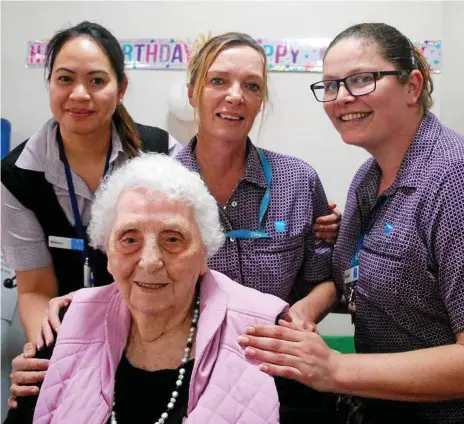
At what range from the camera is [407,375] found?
1.33 m

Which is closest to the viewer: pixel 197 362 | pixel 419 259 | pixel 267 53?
pixel 197 362

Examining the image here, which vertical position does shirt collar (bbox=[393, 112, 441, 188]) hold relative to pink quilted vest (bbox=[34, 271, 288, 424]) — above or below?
above

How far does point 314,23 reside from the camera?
328 cm

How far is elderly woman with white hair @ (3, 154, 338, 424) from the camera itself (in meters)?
1.28

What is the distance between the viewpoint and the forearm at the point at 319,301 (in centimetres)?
180

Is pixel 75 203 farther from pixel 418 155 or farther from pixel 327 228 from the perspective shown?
pixel 418 155

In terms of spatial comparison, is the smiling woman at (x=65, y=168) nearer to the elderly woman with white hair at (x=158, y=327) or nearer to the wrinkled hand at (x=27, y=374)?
the wrinkled hand at (x=27, y=374)

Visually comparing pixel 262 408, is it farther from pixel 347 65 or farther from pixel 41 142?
pixel 41 142

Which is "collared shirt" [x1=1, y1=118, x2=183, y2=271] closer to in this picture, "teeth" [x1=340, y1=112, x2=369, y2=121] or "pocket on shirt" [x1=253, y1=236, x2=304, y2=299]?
"pocket on shirt" [x1=253, y1=236, x2=304, y2=299]

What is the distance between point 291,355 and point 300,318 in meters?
0.29

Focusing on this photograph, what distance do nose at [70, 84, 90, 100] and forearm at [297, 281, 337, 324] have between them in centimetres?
112

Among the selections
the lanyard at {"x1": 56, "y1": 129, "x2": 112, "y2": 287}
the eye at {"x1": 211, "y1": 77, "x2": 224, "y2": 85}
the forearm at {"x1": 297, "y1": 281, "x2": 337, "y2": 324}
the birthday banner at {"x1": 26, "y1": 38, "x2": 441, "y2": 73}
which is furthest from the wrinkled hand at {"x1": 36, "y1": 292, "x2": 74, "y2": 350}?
the birthday banner at {"x1": 26, "y1": 38, "x2": 441, "y2": 73}

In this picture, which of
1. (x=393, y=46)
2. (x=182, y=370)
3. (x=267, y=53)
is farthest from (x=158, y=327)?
(x=267, y=53)

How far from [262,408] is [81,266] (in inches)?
42.9
